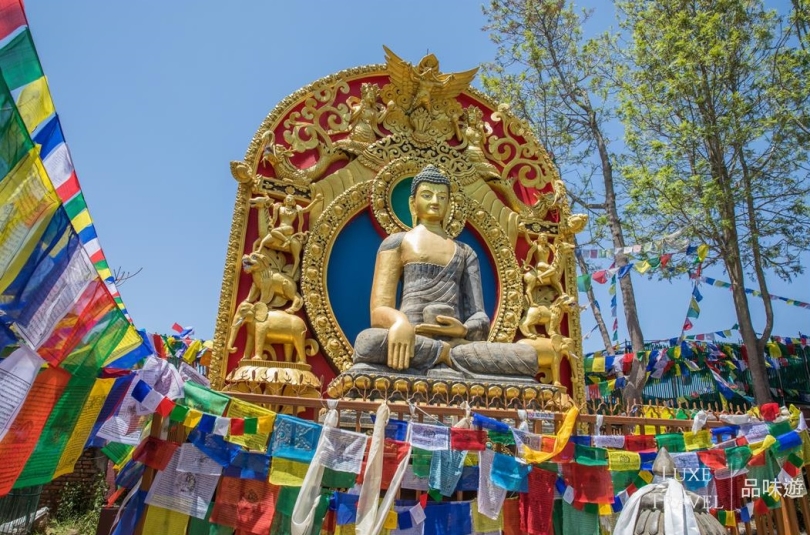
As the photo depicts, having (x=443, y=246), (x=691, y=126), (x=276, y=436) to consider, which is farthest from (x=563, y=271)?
(x=276, y=436)

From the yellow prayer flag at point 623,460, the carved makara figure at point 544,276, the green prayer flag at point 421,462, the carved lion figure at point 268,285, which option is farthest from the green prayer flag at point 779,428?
the carved lion figure at point 268,285

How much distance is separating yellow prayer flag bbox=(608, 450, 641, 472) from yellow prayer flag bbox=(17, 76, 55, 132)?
14.3ft

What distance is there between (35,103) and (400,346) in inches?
183

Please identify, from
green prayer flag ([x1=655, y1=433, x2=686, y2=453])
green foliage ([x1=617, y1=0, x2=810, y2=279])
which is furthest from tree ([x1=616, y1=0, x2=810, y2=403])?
green prayer flag ([x1=655, y1=433, x2=686, y2=453])

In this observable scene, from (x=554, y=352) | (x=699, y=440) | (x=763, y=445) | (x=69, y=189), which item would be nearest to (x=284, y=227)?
(x=69, y=189)

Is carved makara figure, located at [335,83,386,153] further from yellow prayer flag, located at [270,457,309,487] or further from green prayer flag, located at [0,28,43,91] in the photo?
green prayer flag, located at [0,28,43,91]

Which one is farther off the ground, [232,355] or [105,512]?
[232,355]

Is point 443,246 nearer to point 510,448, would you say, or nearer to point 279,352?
point 279,352

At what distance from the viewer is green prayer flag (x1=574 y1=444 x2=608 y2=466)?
193 inches

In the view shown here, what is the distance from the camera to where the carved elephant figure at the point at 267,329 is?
24.2 ft

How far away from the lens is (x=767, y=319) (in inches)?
430

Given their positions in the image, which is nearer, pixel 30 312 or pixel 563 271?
pixel 30 312

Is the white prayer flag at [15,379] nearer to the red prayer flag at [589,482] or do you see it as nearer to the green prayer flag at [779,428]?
the red prayer flag at [589,482]

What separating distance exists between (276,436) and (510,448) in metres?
1.94
